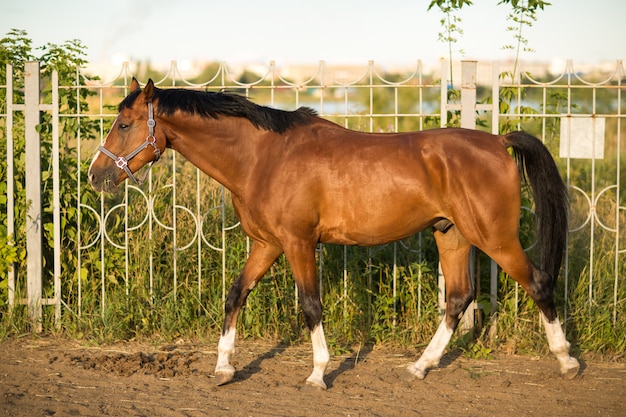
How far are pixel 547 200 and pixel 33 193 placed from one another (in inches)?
184

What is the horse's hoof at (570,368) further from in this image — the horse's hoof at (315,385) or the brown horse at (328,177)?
the horse's hoof at (315,385)

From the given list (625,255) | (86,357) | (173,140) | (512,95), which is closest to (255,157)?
(173,140)

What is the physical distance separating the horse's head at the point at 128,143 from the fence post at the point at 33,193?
1693 mm

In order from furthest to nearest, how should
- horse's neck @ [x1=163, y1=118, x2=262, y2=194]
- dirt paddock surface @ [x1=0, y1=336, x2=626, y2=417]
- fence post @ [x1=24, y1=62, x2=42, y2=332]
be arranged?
fence post @ [x1=24, y1=62, x2=42, y2=332]
horse's neck @ [x1=163, y1=118, x2=262, y2=194]
dirt paddock surface @ [x1=0, y1=336, x2=626, y2=417]

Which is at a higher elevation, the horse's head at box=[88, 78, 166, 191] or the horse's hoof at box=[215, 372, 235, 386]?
the horse's head at box=[88, 78, 166, 191]

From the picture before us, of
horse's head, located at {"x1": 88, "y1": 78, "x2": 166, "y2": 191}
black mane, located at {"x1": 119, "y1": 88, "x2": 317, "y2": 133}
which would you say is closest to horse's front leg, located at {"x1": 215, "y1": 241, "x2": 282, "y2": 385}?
black mane, located at {"x1": 119, "y1": 88, "x2": 317, "y2": 133}

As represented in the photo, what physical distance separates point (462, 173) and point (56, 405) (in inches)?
132

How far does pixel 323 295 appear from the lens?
686cm

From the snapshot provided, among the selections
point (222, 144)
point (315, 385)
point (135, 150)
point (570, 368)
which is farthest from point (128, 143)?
point (570, 368)

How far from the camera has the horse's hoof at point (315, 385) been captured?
541 centimetres

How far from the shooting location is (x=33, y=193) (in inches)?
269

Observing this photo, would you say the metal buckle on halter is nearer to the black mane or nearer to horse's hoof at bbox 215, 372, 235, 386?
the black mane

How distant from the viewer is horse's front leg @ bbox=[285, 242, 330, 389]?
5.45m

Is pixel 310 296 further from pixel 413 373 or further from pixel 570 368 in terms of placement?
pixel 570 368
